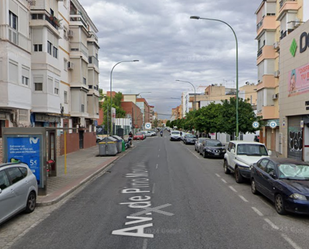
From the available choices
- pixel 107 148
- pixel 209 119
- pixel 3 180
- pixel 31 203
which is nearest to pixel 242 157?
pixel 31 203

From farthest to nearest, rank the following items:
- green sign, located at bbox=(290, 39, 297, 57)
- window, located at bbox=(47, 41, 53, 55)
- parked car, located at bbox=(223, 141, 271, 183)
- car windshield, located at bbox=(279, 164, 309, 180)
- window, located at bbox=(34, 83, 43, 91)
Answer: green sign, located at bbox=(290, 39, 297, 57) < window, located at bbox=(47, 41, 53, 55) < window, located at bbox=(34, 83, 43, 91) < parked car, located at bbox=(223, 141, 271, 183) < car windshield, located at bbox=(279, 164, 309, 180)

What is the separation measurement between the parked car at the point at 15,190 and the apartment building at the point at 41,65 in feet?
26.8

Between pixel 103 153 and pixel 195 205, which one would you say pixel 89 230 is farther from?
pixel 103 153

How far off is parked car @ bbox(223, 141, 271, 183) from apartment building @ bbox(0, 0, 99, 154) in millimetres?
8893

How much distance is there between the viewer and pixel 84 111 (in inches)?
1217

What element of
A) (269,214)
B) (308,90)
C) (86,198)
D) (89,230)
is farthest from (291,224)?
(308,90)

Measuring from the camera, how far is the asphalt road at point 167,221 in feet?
19.6

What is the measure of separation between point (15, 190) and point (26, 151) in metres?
3.04

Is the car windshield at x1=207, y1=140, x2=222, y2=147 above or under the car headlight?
above

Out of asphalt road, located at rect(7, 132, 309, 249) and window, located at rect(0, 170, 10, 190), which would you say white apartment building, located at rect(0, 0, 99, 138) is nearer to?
asphalt road, located at rect(7, 132, 309, 249)

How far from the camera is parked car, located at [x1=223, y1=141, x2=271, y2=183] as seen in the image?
12.6 metres

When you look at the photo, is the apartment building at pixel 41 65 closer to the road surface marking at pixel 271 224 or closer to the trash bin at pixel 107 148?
the trash bin at pixel 107 148

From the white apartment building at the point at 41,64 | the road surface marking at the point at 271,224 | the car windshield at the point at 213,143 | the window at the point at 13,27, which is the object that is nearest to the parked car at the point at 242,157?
the road surface marking at the point at 271,224

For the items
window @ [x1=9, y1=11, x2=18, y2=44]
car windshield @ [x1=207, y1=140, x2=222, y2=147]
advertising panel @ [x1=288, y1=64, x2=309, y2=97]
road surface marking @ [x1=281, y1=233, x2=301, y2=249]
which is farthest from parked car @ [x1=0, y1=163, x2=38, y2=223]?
car windshield @ [x1=207, y1=140, x2=222, y2=147]
